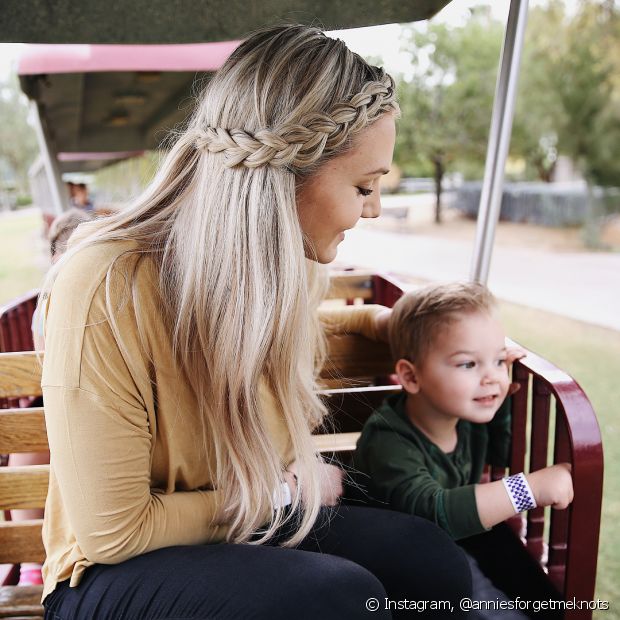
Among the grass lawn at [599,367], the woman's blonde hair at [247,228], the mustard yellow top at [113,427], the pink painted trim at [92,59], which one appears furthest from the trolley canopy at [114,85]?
the grass lawn at [599,367]

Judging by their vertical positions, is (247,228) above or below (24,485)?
above

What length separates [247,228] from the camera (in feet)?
4.38

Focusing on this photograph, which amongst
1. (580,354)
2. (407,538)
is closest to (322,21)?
(407,538)

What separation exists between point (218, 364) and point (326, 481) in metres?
0.47

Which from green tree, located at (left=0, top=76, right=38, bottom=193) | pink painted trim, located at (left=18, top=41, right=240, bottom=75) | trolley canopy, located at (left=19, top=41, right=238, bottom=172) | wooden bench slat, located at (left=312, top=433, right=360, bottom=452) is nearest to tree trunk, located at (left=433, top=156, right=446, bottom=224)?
trolley canopy, located at (left=19, top=41, right=238, bottom=172)

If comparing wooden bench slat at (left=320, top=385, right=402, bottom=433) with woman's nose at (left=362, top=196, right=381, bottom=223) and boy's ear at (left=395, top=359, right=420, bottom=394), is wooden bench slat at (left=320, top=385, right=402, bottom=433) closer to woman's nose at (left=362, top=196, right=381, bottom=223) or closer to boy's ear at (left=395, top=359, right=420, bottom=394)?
boy's ear at (left=395, top=359, right=420, bottom=394)

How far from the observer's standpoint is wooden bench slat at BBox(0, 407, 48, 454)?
1792 mm

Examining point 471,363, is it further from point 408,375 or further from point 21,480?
point 21,480

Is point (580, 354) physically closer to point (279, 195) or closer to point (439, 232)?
point (279, 195)

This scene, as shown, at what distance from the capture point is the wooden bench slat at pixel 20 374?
1.84 m

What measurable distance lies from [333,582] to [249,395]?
0.38m

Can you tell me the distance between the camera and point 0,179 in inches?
1572

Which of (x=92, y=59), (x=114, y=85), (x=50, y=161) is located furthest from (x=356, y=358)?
(x=114, y=85)

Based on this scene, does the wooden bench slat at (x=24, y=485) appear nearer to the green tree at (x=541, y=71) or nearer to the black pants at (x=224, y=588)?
the black pants at (x=224, y=588)
